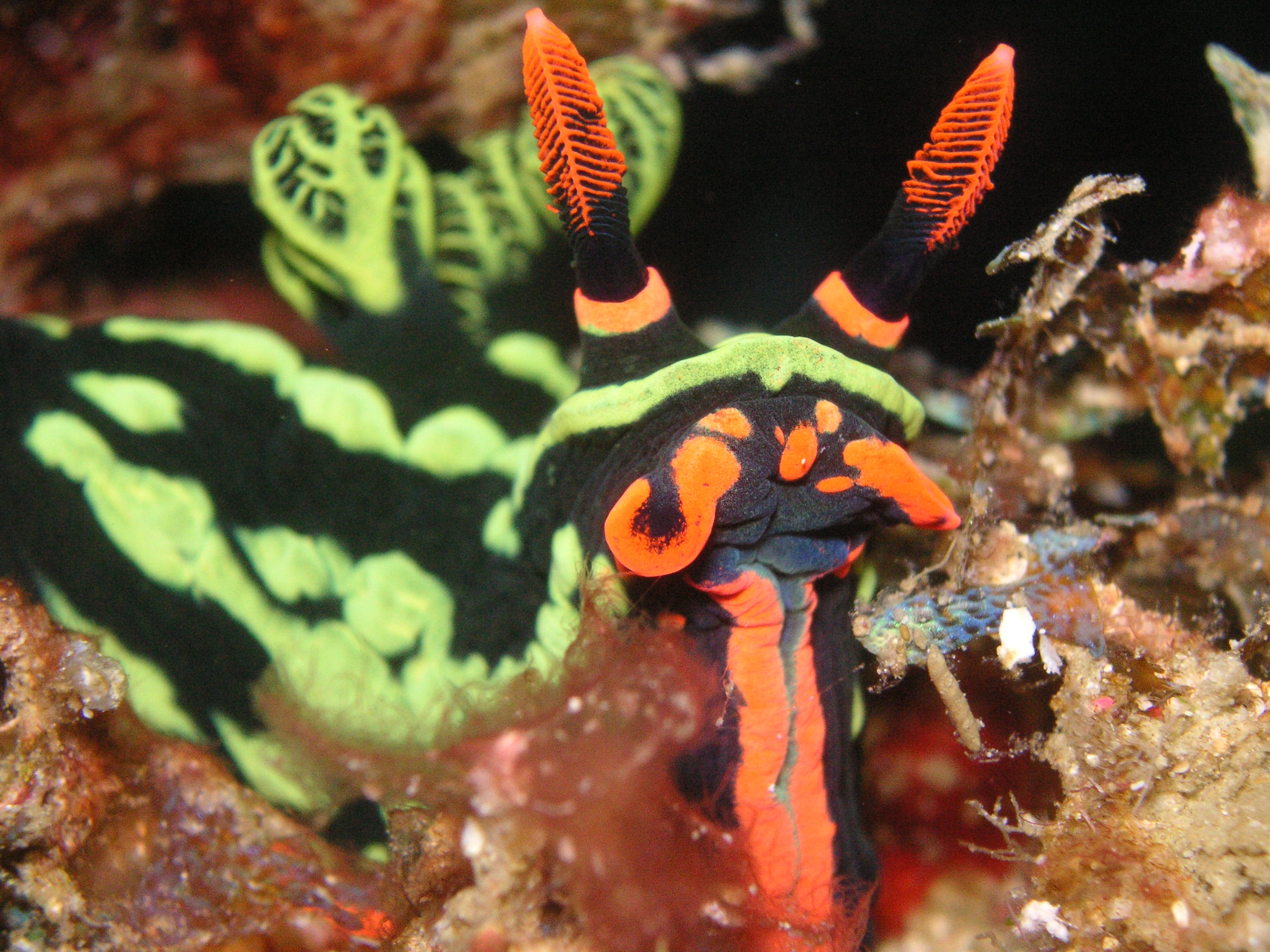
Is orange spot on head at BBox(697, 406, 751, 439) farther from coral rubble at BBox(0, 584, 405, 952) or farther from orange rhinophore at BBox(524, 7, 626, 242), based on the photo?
coral rubble at BBox(0, 584, 405, 952)

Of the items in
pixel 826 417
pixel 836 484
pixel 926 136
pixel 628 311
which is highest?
pixel 926 136

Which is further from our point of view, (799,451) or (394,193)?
(394,193)

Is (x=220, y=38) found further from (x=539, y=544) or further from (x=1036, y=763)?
(x=1036, y=763)

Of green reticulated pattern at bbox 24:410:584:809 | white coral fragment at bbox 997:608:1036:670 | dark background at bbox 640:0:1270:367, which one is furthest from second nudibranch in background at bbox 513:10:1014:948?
green reticulated pattern at bbox 24:410:584:809

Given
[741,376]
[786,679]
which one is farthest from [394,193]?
[786,679]

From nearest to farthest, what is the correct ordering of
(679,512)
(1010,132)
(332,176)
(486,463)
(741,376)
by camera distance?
(679,512)
(741,376)
(1010,132)
(486,463)
(332,176)

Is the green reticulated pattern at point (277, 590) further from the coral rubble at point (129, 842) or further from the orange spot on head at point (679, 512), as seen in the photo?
the orange spot on head at point (679, 512)

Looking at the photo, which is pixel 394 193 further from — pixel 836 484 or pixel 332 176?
pixel 836 484
